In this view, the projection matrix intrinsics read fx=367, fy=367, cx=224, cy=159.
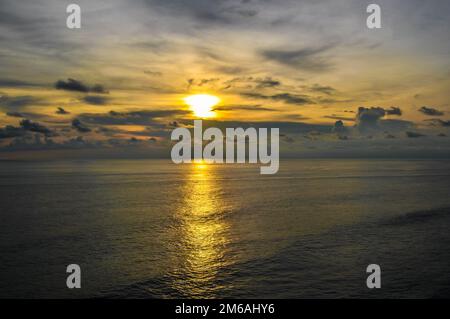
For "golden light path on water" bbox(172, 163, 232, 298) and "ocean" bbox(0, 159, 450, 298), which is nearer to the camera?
"ocean" bbox(0, 159, 450, 298)

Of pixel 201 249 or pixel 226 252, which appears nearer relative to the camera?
pixel 226 252

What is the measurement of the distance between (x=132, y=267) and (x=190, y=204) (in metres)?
45.0

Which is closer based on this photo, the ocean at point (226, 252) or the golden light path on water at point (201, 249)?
the ocean at point (226, 252)

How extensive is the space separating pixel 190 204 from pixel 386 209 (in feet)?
124

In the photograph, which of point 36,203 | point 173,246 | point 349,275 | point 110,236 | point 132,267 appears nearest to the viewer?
point 349,275

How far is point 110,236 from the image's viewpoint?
44.4 m

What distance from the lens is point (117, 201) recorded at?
79500mm
